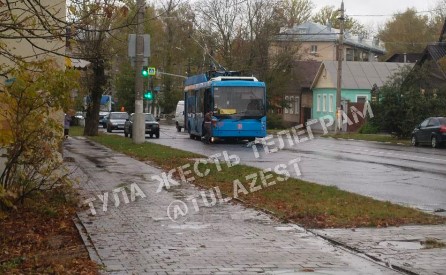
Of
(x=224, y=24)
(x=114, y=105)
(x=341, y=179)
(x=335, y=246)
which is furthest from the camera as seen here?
(x=114, y=105)

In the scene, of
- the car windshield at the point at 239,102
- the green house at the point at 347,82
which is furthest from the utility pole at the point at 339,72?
the green house at the point at 347,82

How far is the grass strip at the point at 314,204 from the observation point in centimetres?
1098

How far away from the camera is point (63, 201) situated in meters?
12.4

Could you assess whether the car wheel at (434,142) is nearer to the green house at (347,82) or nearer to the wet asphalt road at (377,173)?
the wet asphalt road at (377,173)

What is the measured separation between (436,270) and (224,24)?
6044 cm

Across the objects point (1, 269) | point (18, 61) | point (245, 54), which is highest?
point (245, 54)

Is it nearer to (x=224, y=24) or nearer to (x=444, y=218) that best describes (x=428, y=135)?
(x=444, y=218)

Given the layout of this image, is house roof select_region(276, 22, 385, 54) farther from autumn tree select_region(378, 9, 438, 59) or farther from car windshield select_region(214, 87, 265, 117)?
car windshield select_region(214, 87, 265, 117)

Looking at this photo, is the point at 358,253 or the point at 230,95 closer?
the point at 358,253

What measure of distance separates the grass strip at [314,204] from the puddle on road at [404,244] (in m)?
1.21

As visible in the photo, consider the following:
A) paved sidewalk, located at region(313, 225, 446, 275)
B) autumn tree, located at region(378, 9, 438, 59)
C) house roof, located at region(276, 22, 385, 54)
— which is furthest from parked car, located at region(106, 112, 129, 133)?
autumn tree, located at region(378, 9, 438, 59)

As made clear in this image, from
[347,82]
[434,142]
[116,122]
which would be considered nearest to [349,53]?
[347,82]

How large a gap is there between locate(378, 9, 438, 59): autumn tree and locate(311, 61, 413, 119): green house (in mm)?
22742

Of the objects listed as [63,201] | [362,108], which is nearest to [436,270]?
[63,201]
